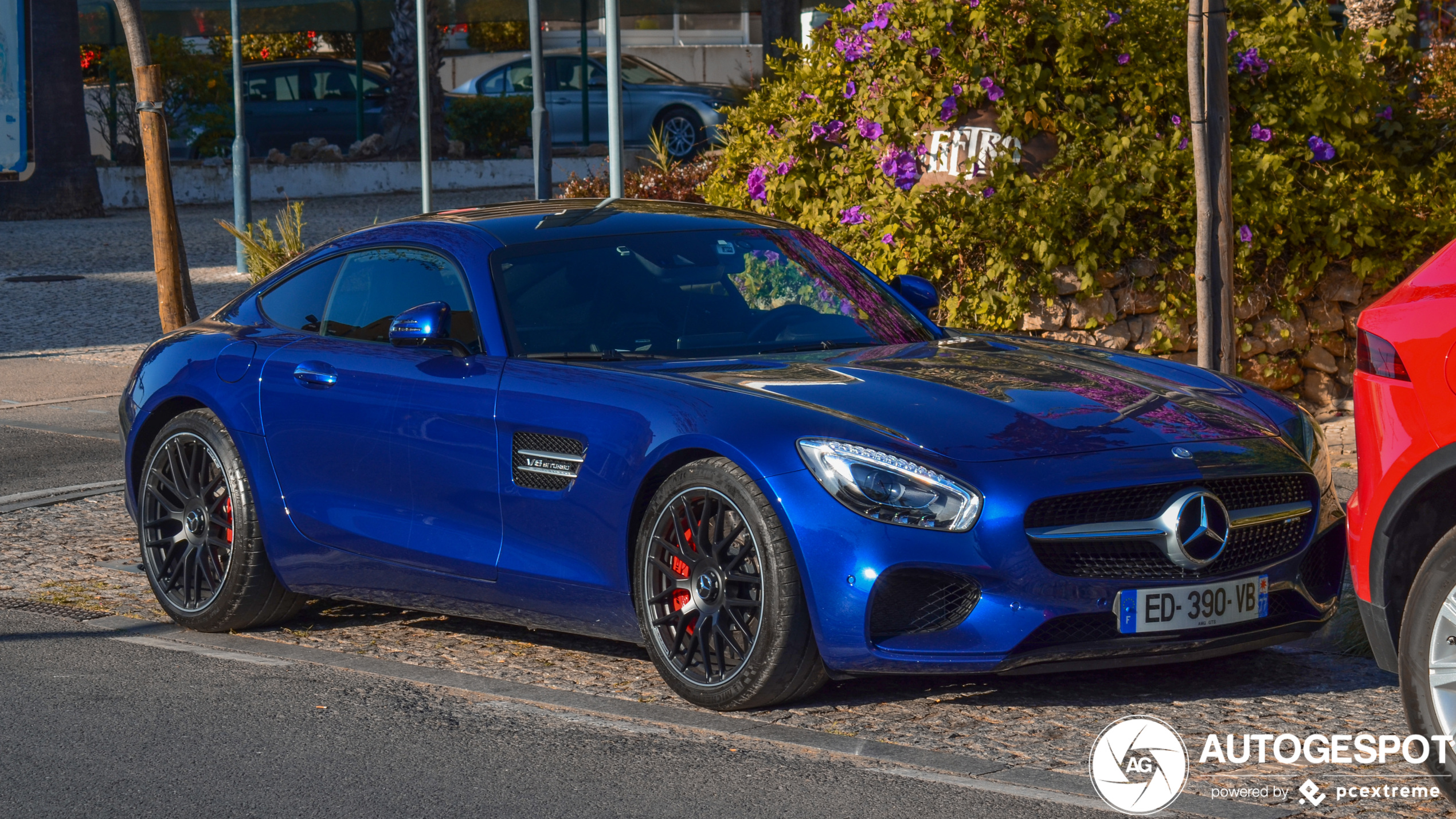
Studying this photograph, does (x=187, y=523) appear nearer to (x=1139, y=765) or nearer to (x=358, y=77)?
(x=1139, y=765)

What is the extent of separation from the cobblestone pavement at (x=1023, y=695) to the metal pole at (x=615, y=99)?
5.29 metres

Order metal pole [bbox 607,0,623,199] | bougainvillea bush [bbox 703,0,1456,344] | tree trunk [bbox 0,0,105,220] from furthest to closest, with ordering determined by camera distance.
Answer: tree trunk [bbox 0,0,105,220] → metal pole [bbox 607,0,623,199] → bougainvillea bush [bbox 703,0,1456,344]

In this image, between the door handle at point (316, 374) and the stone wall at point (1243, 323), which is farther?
the stone wall at point (1243, 323)

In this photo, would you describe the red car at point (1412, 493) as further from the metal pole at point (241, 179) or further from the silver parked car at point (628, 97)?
the silver parked car at point (628, 97)

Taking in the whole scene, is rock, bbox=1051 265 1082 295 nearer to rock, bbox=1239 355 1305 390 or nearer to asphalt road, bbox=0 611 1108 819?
rock, bbox=1239 355 1305 390

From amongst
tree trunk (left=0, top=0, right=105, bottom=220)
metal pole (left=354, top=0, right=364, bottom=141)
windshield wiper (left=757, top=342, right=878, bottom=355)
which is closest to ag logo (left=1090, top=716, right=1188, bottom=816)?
windshield wiper (left=757, top=342, right=878, bottom=355)

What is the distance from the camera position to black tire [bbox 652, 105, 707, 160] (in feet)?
93.0

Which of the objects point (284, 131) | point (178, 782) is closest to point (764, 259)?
point (178, 782)

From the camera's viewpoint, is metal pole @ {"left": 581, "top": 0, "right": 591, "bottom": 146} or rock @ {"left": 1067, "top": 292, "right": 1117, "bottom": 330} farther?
metal pole @ {"left": 581, "top": 0, "right": 591, "bottom": 146}

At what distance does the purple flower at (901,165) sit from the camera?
35.6ft

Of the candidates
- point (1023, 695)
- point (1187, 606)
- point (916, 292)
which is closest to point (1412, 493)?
point (1187, 606)

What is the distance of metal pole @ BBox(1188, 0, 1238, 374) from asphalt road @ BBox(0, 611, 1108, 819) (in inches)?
154

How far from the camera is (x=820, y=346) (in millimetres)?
6043

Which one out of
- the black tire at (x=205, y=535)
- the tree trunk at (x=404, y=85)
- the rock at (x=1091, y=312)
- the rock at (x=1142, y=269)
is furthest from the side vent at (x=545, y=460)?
the tree trunk at (x=404, y=85)
